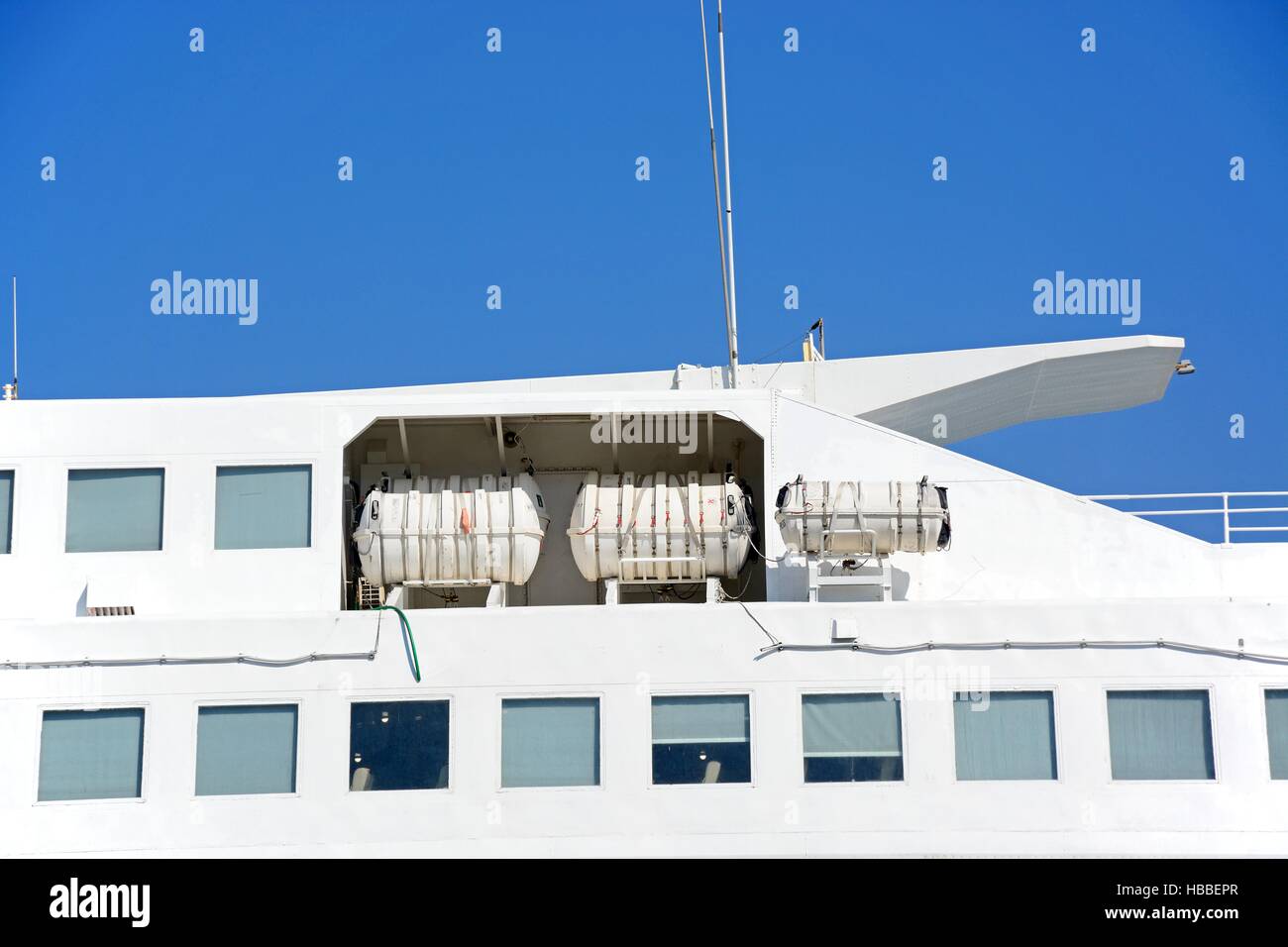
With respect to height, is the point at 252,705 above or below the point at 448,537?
below

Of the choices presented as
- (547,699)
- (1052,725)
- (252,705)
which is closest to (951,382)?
(1052,725)

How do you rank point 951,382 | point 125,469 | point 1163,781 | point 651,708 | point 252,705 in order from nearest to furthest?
point 1163,781 < point 651,708 < point 252,705 < point 125,469 < point 951,382

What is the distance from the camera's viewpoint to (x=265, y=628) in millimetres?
14953

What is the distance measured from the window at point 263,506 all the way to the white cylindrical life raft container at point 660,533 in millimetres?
2795

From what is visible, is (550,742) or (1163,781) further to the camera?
(550,742)

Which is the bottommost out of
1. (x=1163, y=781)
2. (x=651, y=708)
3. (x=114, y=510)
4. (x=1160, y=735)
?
(x=1163, y=781)

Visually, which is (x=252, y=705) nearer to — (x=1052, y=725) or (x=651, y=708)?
(x=651, y=708)

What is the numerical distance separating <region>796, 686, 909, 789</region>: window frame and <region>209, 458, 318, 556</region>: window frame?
5212 millimetres

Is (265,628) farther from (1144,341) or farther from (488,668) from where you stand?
(1144,341)

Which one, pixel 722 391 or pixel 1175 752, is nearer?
pixel 1175 752

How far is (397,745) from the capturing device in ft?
48.4

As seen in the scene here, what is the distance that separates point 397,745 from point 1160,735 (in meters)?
7.22
